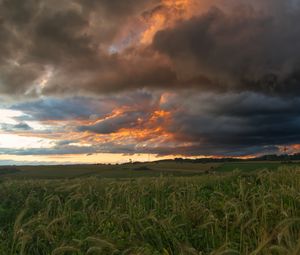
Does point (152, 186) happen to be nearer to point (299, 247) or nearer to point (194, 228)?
point (194, 228)

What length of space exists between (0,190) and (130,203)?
5558 millimetres

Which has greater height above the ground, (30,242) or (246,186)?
(246,186)

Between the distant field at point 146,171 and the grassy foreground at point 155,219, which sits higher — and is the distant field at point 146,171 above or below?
above

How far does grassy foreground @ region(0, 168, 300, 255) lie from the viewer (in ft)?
25.5

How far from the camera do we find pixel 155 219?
8.09 meters

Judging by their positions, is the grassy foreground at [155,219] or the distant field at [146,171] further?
the distant field at [146,171]

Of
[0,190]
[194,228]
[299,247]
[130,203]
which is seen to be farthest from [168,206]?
[299,247]

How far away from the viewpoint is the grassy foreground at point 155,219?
25.5 ft

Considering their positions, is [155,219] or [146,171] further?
[146,171]

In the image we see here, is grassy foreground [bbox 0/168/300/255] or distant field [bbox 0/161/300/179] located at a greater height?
distant field [bbox 0/161/300/179]

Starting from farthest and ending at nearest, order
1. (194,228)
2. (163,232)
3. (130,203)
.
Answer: (130,203) < (194,228) < (163,232)

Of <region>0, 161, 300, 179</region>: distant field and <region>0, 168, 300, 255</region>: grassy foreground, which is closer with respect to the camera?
<region>0, 168, 300, 255</region>: grassy foreground

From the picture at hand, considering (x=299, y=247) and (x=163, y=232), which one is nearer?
(x=299, y=247)

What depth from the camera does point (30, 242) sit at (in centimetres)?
902
